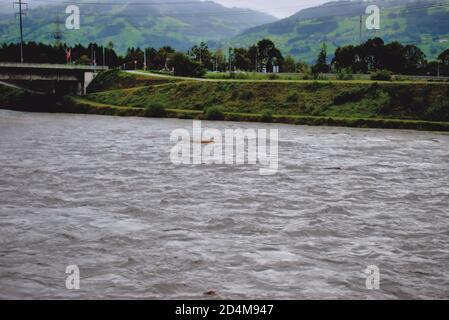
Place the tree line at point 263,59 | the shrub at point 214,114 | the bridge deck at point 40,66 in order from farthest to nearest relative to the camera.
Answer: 1. the tree line at point 263,59
2. the bridge deck at point 40,66
3. the shrub at point 214,114

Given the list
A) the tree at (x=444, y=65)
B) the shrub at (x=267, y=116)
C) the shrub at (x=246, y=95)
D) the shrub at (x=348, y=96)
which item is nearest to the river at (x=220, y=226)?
the shrub at (x=267, y=116)

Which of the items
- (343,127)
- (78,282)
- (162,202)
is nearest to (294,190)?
(162,202)

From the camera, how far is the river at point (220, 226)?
15.5 m

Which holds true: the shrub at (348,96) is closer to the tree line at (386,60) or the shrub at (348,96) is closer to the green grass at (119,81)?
the green grass at (119,81)

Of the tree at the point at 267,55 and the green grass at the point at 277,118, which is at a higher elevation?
the tree at the point at 267,55

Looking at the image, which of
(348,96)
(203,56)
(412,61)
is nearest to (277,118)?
(348,96)

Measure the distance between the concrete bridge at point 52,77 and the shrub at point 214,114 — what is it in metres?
38.5

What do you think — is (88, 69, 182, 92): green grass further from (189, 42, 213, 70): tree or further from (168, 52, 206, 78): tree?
(189, 42, 213, 70): tree

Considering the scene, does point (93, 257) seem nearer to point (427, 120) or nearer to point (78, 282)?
point (78, 282)

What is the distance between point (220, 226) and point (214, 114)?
5664 cm

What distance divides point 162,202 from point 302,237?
26.1 feet

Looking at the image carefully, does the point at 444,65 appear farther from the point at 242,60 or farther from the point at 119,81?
the point at 119,81

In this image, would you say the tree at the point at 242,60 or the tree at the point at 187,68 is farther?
the tree at the point at 242,60

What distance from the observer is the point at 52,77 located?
350 feet
